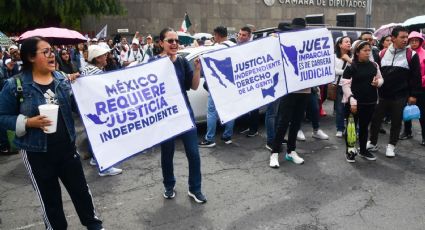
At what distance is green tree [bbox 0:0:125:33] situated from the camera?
18.7 metres

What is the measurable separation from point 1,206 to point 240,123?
184 inches

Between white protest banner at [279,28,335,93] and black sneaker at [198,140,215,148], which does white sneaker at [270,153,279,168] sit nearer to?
white protest banner at [279,28,335,93]

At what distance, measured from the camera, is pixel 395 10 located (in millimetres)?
30859

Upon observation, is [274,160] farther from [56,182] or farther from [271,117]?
[56,182]

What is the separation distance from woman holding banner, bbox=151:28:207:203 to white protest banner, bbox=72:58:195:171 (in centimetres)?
11

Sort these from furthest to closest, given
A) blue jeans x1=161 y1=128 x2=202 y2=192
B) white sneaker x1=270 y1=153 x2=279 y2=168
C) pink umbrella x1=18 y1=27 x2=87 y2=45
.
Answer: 1. pink umbrella x1=18 y1=27 x2=87 y2=45
2. white sneaker x1=270 y1=153 x2=279 y2=168
3. blue jeans x1=161 y1=128 x2=202 y2=192

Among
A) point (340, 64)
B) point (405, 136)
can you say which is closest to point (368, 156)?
point (405, 136)

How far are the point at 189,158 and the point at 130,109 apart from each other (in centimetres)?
90

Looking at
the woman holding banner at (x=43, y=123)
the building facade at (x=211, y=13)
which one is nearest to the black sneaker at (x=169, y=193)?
the woman holding banner at (x=43, y=123)

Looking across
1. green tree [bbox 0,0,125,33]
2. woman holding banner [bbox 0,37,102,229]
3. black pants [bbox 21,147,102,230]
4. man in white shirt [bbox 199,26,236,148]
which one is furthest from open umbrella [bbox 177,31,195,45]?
black pants [bbox 21,147,102,230]

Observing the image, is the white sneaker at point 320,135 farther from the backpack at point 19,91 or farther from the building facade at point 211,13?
the building facade at point 211,13

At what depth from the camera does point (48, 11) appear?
761 inches

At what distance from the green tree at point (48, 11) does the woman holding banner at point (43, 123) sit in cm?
1729

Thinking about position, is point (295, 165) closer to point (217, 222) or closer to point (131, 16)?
point (217, 222)
